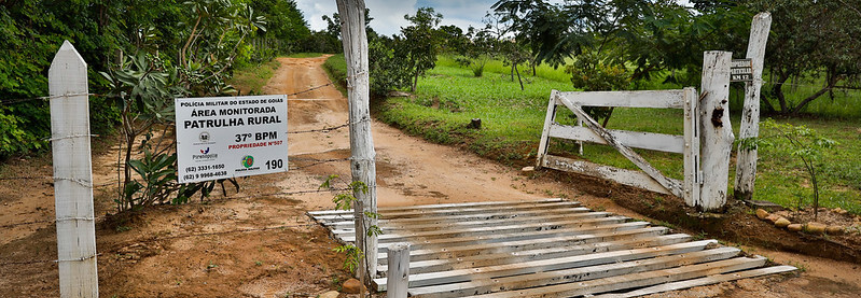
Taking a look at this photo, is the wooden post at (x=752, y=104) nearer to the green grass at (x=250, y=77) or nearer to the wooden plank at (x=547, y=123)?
the wooden plank at (x=547, y=123)

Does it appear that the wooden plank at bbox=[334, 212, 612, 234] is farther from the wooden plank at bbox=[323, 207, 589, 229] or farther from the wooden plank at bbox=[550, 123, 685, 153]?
the wooden plank at bbox=[550, 123, 685, 153]

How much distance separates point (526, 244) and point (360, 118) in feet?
7.40

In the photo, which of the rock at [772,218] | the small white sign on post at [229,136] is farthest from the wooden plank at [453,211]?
the rock at [772,218]

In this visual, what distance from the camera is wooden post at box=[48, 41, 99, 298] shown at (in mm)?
3104

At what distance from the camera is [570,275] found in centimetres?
450

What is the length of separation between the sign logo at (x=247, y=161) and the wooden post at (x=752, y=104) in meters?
5.41

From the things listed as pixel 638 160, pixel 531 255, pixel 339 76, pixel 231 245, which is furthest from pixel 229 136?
pixel 339 76

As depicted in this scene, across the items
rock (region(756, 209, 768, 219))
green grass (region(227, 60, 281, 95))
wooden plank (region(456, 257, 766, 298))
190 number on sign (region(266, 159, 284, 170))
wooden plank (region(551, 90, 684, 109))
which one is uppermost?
green grass (region(227, 60, 281, 95))

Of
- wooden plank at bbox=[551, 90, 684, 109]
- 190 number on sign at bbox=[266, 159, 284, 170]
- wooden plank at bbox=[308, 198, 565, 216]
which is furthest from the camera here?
wooden plank at bbox=[551, 90, 684, 109]

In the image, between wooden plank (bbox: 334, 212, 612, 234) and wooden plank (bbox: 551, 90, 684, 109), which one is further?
wooden plank (bbox: 551, 90, 684, 109)

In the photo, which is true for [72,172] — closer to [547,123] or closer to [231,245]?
[231,245]

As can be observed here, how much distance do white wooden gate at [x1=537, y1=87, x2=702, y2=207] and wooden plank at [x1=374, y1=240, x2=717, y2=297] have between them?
106cm

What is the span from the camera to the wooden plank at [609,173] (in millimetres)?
6898

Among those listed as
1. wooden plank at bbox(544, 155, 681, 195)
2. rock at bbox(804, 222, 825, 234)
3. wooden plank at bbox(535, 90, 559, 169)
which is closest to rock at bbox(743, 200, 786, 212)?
rock at bbox(804, 222, 825, 234)
